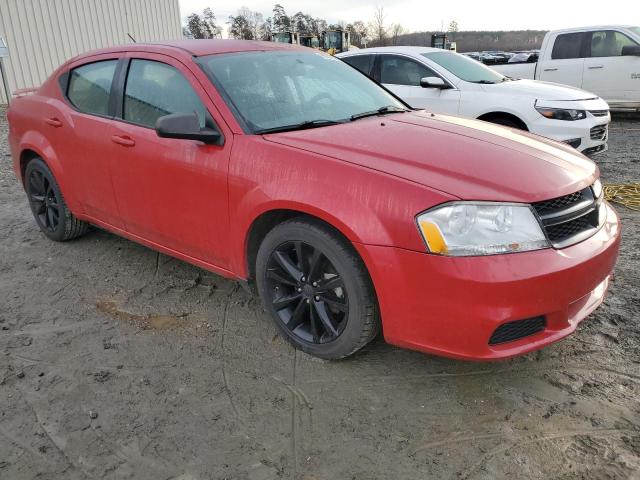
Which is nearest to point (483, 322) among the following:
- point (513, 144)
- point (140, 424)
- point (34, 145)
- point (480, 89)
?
point (513, 144)

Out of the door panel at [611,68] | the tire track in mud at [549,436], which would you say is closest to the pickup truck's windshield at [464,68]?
the door panel at [611,68]

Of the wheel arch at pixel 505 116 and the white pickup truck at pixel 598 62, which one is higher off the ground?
the white pickup truck at pixel 598 62

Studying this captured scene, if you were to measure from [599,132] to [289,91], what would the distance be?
500cm

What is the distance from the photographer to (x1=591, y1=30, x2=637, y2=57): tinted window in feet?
32.6

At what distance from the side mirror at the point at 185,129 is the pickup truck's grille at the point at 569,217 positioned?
5.57 feet

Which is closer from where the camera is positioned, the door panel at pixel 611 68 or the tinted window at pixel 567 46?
the door panel at pixel 611 68

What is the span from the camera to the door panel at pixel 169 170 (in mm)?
3031

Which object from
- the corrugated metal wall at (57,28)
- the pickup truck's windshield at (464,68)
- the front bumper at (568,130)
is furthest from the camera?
the corrugated metal wall at (57,28)

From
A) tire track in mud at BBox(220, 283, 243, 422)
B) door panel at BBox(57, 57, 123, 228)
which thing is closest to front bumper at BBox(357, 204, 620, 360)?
tire track in mud at BBox(220, 283, 243, 422)

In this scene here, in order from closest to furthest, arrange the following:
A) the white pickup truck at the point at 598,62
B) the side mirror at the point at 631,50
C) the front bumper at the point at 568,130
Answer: the front bumper at the point at 568,130 < the side mirror at the point at 631,50 < the white pickup truck at the point at 598,62

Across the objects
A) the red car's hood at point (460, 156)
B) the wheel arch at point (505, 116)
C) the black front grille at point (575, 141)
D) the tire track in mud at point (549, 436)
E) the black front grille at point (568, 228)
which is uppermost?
the red car's hood at point (460, 156)

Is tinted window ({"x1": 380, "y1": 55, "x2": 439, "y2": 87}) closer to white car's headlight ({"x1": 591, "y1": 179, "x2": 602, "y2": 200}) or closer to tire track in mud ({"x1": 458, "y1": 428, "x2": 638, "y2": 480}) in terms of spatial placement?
white car's headlight ({"x1": 591, "y1": 179, "x2": 602, "y2": 200})

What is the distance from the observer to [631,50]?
9711mm

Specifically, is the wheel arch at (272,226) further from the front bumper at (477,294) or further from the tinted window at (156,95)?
the tinted window at (156,95)
